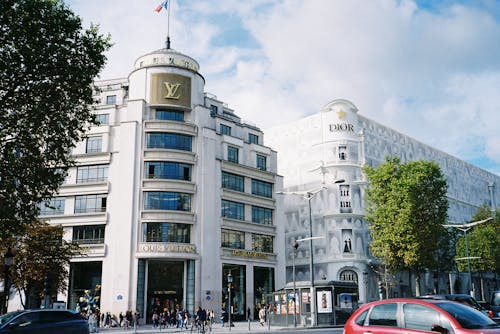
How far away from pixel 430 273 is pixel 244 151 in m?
34.5

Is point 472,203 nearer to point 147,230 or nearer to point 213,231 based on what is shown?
point 213,231

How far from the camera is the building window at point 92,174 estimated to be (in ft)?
165

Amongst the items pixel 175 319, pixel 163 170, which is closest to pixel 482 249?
pixel 175 319

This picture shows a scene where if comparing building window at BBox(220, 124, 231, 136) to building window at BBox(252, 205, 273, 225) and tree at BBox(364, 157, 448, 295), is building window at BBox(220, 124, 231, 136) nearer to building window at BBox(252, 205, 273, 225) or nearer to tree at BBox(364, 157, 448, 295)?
building window at BBox(252, 205, 273, 225)

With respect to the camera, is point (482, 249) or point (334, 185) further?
point (334, 185)

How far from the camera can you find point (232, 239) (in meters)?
52.8

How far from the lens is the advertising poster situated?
3488 centimetres

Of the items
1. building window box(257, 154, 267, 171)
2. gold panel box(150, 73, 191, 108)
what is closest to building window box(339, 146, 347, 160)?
building window box(257, 154, 267, 171)

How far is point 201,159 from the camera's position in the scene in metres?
51.4

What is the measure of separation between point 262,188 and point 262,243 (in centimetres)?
625

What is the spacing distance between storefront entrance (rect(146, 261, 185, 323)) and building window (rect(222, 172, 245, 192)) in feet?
31.8

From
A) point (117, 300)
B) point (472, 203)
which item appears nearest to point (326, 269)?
point (117, 300)

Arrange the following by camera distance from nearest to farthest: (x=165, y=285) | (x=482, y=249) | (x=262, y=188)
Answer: (x=165, y=285)
(x=262, y=188)
(x=482, y=249)

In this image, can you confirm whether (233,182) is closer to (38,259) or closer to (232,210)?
(232,210)
